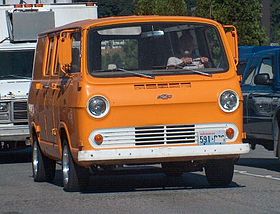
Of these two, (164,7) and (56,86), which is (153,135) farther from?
(164,7)

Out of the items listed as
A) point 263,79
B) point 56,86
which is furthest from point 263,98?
point 56,86

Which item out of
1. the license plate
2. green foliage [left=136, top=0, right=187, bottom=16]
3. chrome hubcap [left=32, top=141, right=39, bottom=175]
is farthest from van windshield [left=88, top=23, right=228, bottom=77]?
green foliage [left=136, top=0, right=187, bottom=16]

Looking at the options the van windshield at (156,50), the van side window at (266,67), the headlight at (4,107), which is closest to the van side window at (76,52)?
the van windshield at (156,50)

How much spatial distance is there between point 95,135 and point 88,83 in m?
0.68

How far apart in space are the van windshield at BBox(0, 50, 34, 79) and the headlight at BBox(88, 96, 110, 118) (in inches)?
324

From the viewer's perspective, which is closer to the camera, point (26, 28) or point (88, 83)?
point (88, 83)

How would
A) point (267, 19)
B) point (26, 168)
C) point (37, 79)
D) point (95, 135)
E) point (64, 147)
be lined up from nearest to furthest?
point (95, 135) < point (64, 147) < point (37, 79) < point (26, 168) < point (267, 19)

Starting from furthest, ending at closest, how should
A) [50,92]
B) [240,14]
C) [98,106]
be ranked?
[240,14] < [50,92] < [98,106]

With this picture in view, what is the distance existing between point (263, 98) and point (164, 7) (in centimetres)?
2465

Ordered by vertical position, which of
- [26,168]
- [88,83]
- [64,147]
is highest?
[88,83]

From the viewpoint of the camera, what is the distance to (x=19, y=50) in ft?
66.1

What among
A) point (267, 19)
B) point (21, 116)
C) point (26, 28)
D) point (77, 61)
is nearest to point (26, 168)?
point (21, 116)

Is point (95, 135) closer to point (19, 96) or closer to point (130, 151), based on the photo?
point (130, 151)

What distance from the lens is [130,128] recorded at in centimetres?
1205
